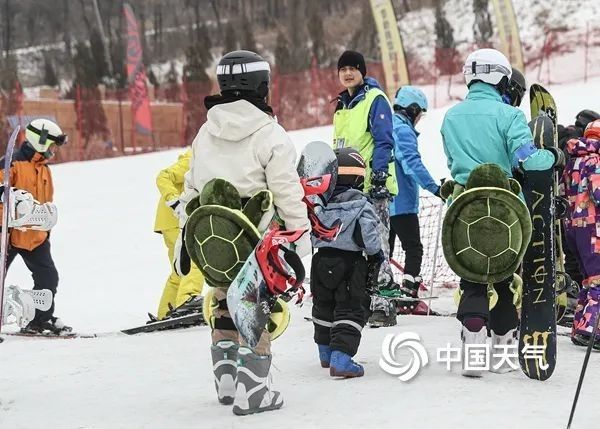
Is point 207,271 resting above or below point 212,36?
below

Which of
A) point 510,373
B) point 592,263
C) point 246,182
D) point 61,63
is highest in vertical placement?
point 61,63

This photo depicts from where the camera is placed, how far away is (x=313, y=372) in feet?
18.8

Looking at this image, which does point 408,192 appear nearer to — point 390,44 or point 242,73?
point 242,73

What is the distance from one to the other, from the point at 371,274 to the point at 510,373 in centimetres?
92

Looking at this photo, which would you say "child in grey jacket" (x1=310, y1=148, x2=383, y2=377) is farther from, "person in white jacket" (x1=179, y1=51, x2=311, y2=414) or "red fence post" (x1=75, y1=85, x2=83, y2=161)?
"red fence post" (x1=75, y1=85, x2=83, y2=161)

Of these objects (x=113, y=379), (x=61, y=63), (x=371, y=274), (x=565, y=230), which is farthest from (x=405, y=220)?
(x=61, y=63)

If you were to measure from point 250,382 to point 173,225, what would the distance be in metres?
3.45

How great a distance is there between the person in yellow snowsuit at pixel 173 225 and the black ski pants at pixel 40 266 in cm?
97

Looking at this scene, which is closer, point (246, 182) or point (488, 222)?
point (246, 182)

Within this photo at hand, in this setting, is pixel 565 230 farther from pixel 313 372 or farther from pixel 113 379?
pixel 113 379

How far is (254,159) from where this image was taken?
15.6 ft

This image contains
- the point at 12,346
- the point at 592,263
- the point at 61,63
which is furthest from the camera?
the point at 61,63

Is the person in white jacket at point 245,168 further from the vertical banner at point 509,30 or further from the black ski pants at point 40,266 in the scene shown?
the vertical banner at point 509,30
